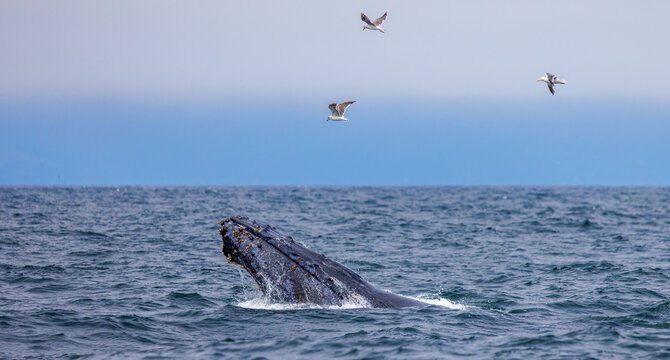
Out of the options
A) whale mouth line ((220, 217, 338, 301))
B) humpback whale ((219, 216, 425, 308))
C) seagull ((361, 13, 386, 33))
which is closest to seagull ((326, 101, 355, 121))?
seagull ((361, 13, 386, 33))

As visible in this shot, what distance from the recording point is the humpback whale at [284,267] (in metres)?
11.6

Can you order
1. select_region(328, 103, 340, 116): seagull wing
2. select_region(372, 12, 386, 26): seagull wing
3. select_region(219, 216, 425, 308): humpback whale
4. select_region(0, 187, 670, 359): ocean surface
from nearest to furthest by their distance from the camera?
select_region(0, 187, 670, 359): ocean surface < select_region(219, 216, 425, 308): humpback whale < select_region(328, 103, 340, 116): seagull wing < select_region(372, 12, 386, 26): seagull wing

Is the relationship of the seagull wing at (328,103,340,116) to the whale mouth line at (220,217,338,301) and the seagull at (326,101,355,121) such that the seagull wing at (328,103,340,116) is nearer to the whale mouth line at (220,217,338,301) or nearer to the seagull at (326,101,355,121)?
the seagull at (326,101,355,121)

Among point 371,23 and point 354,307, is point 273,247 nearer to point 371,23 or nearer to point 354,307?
point 354,307

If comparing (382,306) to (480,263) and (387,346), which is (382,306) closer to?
(387,346)

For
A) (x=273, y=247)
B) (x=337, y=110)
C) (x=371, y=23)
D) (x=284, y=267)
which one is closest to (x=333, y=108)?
(x=337, y=110)

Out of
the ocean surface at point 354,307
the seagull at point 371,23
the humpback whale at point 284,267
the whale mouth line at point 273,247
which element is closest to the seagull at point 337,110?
the seagull at point 371,23

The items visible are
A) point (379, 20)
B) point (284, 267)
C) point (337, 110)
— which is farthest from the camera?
point (379, 20)

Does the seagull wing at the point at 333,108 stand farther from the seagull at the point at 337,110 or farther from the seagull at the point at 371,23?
the seagull at the point at 371,23

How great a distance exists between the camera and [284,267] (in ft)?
38.0

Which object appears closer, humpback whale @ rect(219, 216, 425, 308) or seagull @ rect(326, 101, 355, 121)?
humpback whale @ rect(219, 216, 425, 308)

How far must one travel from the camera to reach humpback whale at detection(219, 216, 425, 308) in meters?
11.6

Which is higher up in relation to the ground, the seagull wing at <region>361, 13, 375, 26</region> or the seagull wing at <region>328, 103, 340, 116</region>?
the seagull wing at <region>361, 13, 375, 26</region>

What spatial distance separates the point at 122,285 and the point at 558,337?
9934 mm
